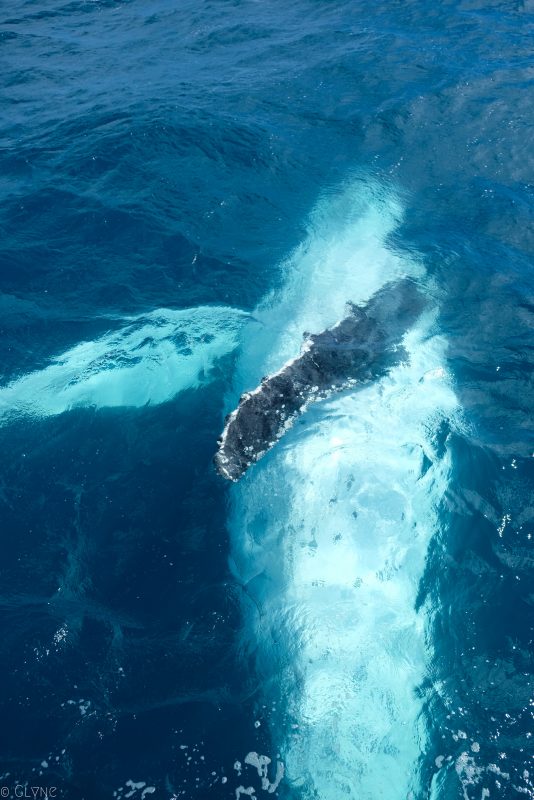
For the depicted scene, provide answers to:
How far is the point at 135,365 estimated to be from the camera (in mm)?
18609

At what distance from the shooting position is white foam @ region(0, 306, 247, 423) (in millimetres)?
18000

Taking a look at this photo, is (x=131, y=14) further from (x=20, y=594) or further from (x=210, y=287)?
(x=20, y=594)

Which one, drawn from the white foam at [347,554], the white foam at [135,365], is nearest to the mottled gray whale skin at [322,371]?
the white foam at [347,554]

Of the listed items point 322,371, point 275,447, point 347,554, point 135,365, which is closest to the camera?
point 347,554

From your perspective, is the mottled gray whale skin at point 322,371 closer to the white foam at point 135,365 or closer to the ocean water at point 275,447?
the ocean water at point 275,447

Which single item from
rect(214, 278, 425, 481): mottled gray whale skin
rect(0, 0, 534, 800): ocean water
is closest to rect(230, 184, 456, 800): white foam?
rect(0, 0, 534, 800): ocean water

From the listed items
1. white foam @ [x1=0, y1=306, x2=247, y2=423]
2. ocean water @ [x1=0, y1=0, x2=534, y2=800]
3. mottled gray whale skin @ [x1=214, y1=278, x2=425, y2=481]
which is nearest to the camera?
ocean water @ [x1=0, y1=0, x2=534, y2=800]

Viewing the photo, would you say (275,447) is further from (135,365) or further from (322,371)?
(135,365)

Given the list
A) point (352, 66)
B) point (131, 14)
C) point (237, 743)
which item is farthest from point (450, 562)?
point (131, 14)

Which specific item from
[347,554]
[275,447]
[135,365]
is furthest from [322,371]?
[135,365]

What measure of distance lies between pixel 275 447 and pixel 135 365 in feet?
20.5

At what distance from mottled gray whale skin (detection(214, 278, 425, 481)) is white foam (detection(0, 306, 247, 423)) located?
3814mm

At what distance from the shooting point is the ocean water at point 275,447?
1170 centimetres

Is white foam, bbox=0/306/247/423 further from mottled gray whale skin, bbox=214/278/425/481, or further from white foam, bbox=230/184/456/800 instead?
mottled gray whale skin, bbox=214/278/425/481
